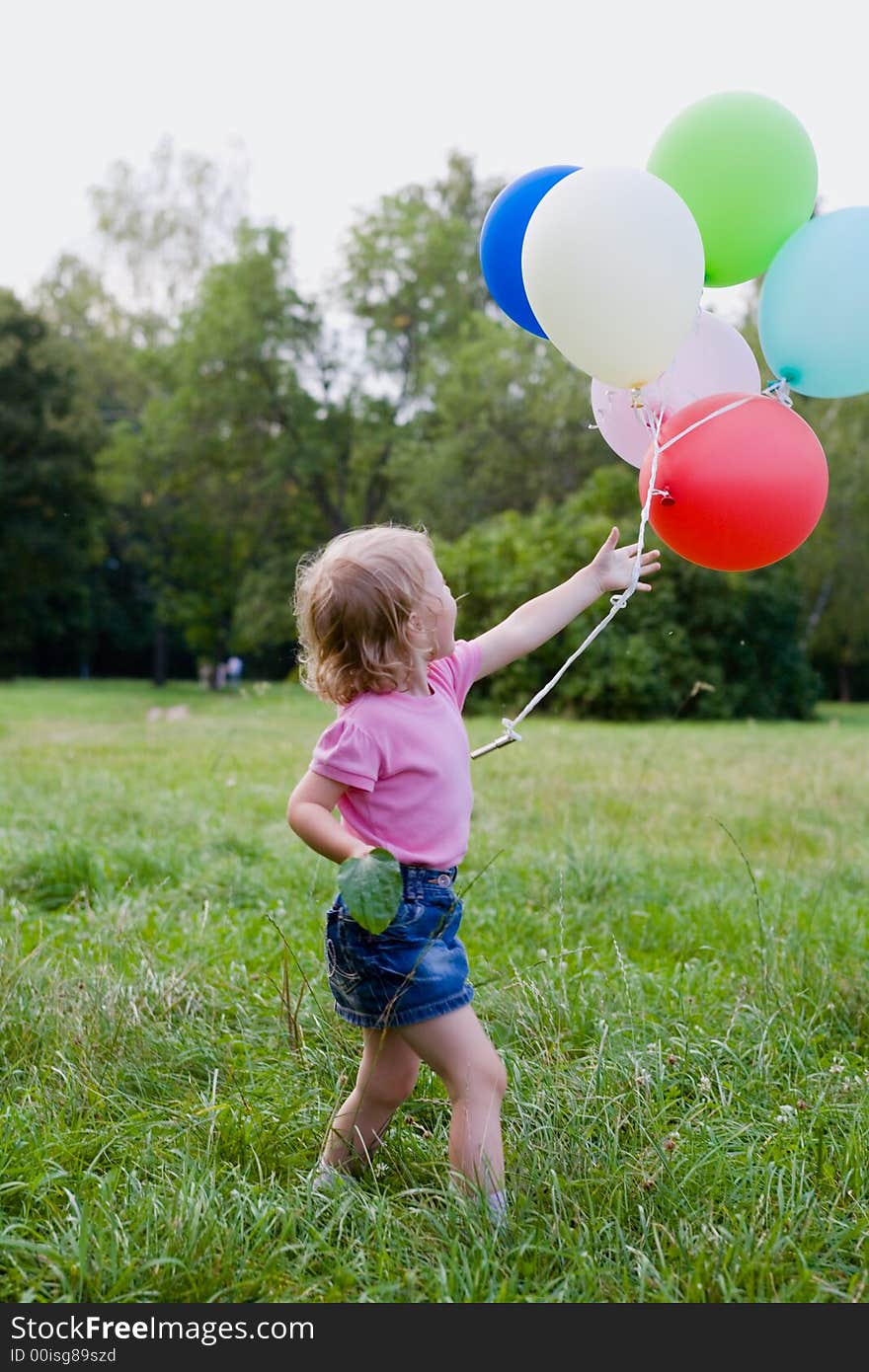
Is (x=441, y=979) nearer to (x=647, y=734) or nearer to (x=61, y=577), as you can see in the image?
(x=647, y=734)

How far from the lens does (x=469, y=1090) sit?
1.86 meters

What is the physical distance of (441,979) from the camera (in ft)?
6.12

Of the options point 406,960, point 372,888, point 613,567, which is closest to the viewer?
point 372,888

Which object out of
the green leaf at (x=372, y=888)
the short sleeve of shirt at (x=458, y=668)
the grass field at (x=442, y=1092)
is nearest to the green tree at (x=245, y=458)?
the grass field at (x=442, y=1092)

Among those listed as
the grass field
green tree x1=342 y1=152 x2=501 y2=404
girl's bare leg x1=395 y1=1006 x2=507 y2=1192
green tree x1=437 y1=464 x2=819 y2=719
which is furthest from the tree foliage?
girl's bare leg x1=395 y1=1006 x2=507 y2=1192

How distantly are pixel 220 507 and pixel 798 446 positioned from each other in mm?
24063

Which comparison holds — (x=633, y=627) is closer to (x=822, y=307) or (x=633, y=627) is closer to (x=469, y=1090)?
(x=822, y=307)

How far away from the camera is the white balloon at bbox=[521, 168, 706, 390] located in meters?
2.25

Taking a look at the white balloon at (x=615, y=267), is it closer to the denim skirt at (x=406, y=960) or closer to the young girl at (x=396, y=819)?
the young girl at (x=396, y=819)

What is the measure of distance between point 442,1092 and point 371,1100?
35 cm

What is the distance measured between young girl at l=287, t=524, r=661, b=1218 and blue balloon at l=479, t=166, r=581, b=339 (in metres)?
1.00

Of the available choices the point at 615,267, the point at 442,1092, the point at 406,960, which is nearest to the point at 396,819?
the point at 406,960

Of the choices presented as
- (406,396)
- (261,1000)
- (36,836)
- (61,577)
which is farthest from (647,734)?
(61,577)

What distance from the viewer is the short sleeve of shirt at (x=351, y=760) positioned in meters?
1.88
